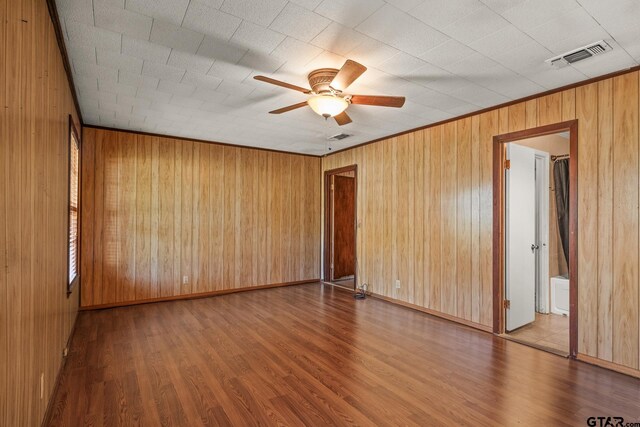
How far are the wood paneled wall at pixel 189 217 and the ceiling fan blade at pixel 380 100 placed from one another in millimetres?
3470

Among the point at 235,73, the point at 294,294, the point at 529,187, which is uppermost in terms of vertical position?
the point at 235,73

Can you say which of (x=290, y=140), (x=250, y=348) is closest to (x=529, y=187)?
(x=290, y=140)

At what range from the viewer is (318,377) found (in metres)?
2.65

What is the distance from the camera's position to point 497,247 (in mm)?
3744

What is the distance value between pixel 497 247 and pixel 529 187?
1028 millimetres

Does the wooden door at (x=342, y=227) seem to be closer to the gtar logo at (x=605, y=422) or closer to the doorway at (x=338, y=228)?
the doorway at (x=338, y=228)

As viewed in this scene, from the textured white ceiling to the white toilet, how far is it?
2.89 m

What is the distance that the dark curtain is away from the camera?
4828 millimetres

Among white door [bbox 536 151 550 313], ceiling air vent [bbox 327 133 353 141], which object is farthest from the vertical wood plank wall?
white door [bbox 536 151 550 313]

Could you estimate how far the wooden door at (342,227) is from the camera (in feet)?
22.4

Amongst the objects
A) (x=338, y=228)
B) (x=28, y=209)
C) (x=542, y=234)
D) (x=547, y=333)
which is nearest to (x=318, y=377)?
(x=28, y=209)

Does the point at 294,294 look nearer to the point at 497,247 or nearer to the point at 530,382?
the point at 497,247

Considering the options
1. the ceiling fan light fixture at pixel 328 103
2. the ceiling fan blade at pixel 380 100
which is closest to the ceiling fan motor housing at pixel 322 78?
the ceiling fan light fixture at pixel 328 103

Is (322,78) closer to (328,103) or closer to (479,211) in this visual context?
(328,103)
